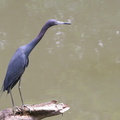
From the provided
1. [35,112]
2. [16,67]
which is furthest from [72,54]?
[35,112]

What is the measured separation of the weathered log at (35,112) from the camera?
3.08 m

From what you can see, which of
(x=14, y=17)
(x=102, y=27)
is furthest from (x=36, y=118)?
(x=14, y=17)

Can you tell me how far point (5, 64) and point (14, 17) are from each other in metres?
2.27

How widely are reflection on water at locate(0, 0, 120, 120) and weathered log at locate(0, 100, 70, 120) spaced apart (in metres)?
1.33

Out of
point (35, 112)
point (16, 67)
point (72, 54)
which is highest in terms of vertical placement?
point (16, 67)

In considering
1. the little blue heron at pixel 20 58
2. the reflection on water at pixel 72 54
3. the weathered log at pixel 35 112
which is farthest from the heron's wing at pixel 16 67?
the reflection on water at pixel 72 54

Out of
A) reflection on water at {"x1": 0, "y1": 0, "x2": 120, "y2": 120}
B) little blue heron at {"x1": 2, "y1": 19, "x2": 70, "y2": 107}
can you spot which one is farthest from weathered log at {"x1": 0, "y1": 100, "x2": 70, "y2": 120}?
reflection on water at {"x1": 0, "y1": 0, "x2": 120, "y2": 120}

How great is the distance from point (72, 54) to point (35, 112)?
2.79m

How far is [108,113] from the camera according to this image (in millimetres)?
4441

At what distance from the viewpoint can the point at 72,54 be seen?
19.0 ft

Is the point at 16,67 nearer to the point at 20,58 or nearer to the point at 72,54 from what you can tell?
the point at 20,58

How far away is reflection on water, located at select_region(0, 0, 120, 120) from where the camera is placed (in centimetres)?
466

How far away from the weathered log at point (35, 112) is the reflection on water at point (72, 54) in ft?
4.37

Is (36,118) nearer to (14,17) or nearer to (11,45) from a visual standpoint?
(11,45)
